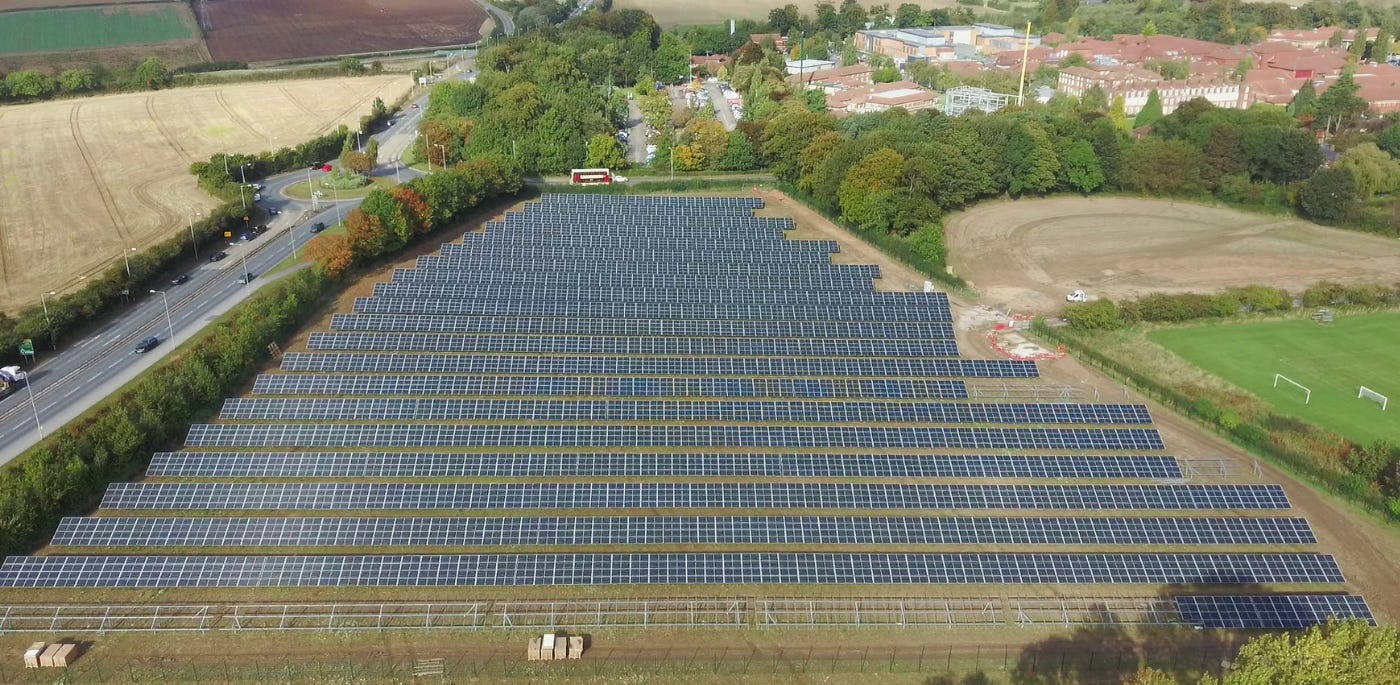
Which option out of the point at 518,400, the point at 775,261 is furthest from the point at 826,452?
the point at 775,261

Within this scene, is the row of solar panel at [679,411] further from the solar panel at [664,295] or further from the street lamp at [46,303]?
the street lamp at [46,303]

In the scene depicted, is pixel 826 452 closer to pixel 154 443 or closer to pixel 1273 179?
pixel 154 443

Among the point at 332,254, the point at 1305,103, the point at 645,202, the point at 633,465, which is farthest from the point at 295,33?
the point at 1305,103

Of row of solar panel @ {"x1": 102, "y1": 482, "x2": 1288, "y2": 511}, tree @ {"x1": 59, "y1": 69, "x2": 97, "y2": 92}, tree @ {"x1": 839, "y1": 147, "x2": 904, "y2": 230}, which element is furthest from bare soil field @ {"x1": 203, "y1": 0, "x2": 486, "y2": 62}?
row of solar panel @ {"x1": 102, "y1": 482, "x2": 1288, "y2": 511}

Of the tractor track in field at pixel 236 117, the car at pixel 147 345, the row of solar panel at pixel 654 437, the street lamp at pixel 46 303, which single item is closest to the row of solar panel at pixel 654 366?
the row of solar panel at pixel 654 437

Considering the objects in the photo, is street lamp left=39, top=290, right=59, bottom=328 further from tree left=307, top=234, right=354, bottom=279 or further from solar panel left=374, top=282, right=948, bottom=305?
solar panel left=374, top=282, right=948, bottom=305

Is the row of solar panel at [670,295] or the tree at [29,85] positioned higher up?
the tree at [29,85]
